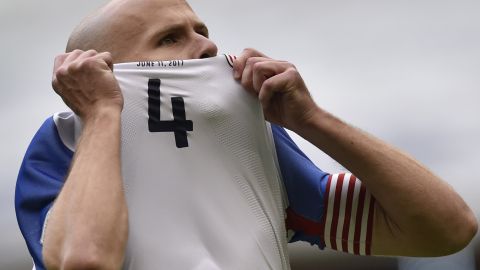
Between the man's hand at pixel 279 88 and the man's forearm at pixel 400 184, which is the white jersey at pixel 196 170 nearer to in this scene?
the man's hand at pixel 279 88

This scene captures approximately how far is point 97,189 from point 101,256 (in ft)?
0.49

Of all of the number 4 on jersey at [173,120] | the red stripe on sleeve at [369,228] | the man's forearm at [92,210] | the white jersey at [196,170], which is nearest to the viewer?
the man's forearm at [92,210]

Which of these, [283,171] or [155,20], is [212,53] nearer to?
[155,20]

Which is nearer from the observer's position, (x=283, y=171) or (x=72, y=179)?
(x=72, y=179)

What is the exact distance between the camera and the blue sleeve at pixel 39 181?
101 inches

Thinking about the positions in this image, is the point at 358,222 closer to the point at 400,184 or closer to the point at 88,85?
the point at 400,184

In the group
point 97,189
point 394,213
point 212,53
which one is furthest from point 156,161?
A: point 394,213

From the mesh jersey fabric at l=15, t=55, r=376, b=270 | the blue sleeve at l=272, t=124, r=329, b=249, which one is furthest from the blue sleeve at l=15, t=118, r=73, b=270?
the blue sleeve at l=272, t=124, r=329, b=249

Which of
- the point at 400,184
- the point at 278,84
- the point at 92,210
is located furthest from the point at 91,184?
the point at 400,184

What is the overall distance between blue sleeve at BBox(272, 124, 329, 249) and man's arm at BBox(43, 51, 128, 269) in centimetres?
49

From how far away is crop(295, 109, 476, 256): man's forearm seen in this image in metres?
2.62

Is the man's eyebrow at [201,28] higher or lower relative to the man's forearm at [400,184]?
higher

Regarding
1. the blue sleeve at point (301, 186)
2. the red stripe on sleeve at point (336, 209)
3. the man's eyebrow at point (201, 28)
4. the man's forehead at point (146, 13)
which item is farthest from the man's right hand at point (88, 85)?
the red stripe on sleeve at point (336, 209)

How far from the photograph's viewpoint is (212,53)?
2809mm
